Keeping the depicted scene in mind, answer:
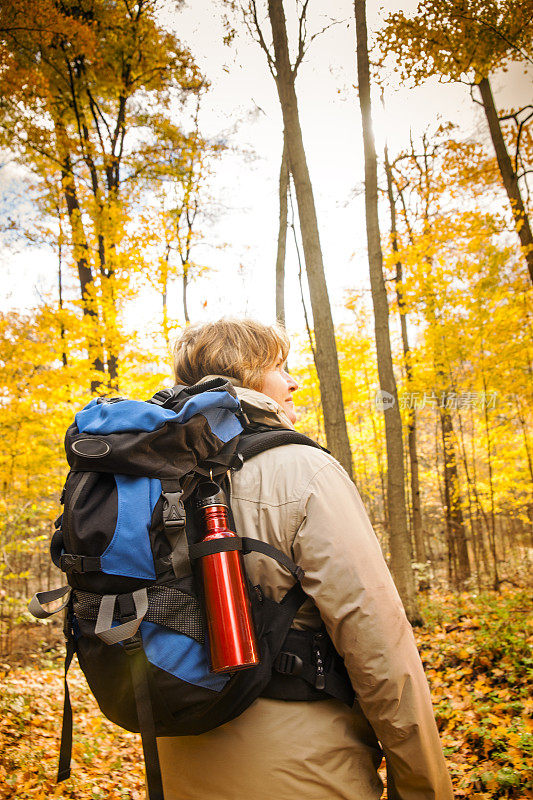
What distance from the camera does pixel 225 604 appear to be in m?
1.01

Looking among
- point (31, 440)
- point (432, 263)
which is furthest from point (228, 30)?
point (31, 440)

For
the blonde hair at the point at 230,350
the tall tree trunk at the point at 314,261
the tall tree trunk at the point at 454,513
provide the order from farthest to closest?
the tall tree trunk at the point at 454,513, the tall tree trunk at the point at 314,261, the blonde hair at the point at 230,350

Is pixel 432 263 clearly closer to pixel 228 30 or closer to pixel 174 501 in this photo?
pixel 228 30

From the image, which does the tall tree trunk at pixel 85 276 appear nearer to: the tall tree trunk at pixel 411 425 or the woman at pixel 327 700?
the tall tree trunk at pixel 411 425

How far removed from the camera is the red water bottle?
3.21 ft

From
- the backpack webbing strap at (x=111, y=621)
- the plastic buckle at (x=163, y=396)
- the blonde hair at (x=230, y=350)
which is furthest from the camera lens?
the blonde hair at (x=230, y=350)

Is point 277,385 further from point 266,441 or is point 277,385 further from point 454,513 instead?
point 454,513

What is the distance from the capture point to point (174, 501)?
102cm

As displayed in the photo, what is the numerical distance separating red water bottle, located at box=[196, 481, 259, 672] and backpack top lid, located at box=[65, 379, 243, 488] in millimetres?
132

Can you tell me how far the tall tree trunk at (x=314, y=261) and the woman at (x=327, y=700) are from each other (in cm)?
369

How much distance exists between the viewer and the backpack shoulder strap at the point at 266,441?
3.96 ft

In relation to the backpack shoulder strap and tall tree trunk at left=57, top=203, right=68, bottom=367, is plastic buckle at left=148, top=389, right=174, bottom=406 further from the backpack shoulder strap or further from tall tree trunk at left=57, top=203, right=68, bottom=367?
tall tree trunk at left=57, top=203, right=68, bottom=367

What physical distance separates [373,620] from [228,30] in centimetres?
853
